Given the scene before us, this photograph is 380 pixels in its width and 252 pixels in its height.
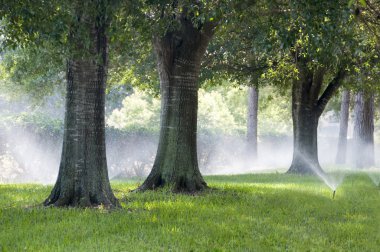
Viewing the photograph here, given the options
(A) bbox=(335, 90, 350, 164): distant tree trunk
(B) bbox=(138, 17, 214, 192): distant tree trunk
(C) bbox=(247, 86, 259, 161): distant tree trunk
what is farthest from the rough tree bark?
(A) bbox=(335, 90, 350, 164): distant tree trunk

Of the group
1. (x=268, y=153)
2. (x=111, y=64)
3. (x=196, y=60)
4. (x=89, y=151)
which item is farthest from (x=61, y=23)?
(x=268, y=153)

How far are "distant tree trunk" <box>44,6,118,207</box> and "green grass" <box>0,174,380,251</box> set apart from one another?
0.59 meters

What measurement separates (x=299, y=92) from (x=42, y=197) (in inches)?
503

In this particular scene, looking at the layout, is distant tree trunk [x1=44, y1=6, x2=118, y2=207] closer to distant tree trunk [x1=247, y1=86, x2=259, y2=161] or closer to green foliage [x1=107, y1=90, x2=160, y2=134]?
distant tree trunk [x1=247, y1=86, x2=259, y2=161]

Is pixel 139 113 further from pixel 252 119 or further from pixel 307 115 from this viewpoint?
pixel 307 115

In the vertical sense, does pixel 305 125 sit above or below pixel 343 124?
below

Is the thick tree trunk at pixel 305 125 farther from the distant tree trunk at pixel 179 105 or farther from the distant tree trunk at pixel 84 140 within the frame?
the distant tree trunk at pixel 84 140

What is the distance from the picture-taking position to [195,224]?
879 centimetres

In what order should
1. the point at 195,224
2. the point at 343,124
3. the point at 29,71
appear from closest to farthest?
1. the point at 195,224
2. the point at 29,71
3. the point at 343,124

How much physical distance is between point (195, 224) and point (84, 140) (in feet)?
9.74

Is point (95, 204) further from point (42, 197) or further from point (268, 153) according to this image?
point (268, 153)

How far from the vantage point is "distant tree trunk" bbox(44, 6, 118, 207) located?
1042 centimetres

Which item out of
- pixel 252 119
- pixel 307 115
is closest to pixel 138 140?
pixel 252 119

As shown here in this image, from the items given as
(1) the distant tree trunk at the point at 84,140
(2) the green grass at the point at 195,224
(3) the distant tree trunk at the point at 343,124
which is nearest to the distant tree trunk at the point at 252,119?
(3) the distant tree trunk at the point at 343,124
